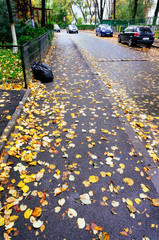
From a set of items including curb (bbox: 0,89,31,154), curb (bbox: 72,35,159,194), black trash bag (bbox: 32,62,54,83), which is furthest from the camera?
black trash bag (bbox: 32,62,54,83)

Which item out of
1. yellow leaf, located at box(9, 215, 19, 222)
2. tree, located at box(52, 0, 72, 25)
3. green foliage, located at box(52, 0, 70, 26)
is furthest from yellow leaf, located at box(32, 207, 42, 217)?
green foliage, located at box(52, 0, 70, 26)

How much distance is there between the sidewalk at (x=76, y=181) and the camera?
2055 millimetres

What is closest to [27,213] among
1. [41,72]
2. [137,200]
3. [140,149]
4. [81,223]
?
[81,223]

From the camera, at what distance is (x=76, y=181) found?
8.72 ft

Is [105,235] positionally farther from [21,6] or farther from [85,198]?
[21,6]

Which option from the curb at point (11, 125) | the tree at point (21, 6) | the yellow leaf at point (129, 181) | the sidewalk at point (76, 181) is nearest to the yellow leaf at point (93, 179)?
the sidewalk at point (76, 181)

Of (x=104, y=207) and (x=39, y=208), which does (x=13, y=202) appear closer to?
(x=39, y=208)

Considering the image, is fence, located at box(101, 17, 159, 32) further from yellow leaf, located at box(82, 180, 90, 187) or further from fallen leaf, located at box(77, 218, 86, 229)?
fallen leaf, located at box(77, 218, 86, 229)

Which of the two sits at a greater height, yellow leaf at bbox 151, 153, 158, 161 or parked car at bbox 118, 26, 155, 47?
parked car at bbox 118, 26, 155, 47

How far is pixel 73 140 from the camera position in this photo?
11.7 ft

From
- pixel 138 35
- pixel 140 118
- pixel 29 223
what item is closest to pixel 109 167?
pixel 29 223

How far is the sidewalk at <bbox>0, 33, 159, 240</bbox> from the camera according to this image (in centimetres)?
205

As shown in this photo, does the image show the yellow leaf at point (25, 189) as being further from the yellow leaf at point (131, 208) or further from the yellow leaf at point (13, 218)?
the yellow leaf at point (131, 208)

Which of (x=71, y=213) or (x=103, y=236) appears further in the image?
(x=71, y=213)
